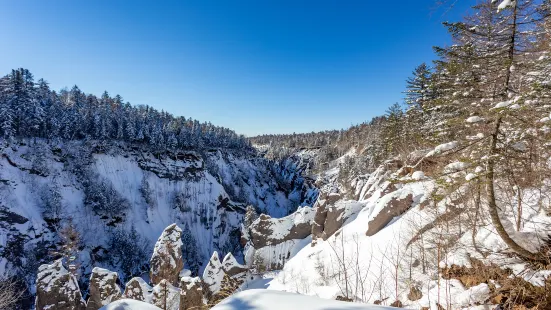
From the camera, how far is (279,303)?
99.5 inches

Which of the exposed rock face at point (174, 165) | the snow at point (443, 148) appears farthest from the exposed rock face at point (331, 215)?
the exposed rock face at point (174, 165)

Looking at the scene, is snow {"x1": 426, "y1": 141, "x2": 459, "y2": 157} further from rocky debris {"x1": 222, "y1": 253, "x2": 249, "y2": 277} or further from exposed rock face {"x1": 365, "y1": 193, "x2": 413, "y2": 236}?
rocky debris {"x1": 222, "y1": 253, "x2": 249, "y2": 277}

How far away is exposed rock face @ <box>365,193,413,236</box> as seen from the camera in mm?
14398

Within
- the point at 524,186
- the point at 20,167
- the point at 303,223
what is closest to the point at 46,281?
the point at 303,223

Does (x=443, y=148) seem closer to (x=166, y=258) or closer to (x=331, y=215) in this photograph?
(x=331, y=215)

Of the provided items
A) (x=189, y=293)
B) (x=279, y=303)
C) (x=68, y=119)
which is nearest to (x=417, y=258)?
(x=279, y=303)

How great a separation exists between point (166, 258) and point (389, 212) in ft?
56.3

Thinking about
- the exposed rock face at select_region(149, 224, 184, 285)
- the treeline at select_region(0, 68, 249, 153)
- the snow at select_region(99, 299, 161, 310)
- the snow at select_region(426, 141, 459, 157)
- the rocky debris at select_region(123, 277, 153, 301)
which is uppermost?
the treeline at select_region(0, 68, 249, 153)

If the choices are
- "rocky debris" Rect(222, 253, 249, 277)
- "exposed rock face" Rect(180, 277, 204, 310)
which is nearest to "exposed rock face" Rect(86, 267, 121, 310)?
"exposed rock face" Rect(180, 277, 204, 310)

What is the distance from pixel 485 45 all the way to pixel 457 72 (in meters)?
0.77

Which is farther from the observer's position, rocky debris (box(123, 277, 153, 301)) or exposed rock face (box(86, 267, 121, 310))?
exposed rock face (box(86, 267, 121, 310))

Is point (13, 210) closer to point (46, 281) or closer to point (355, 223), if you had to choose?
point (46, 281)

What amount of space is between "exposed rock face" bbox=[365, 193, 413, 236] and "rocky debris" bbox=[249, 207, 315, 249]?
10912mm

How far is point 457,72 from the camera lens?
537cm
